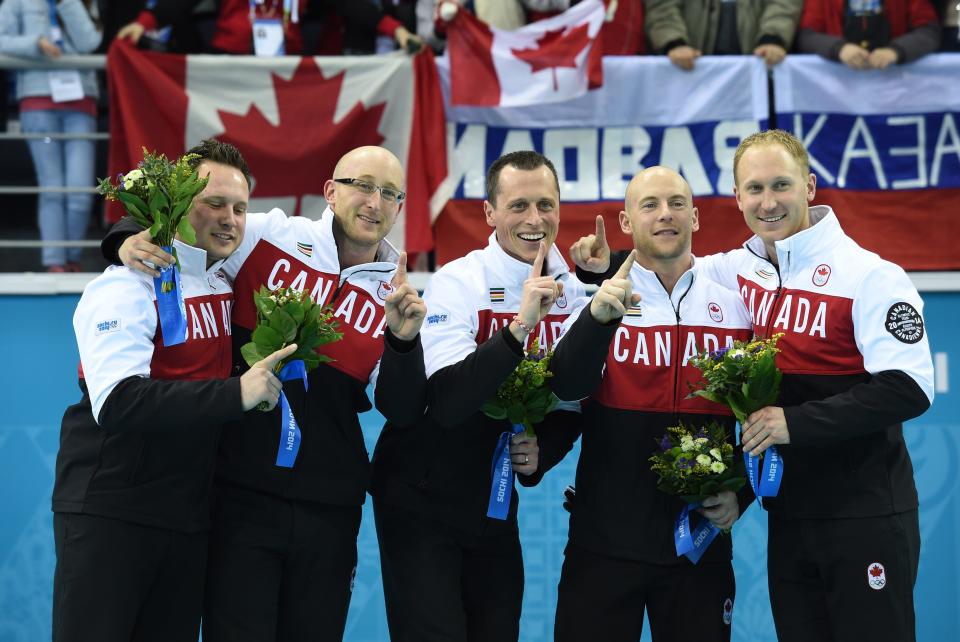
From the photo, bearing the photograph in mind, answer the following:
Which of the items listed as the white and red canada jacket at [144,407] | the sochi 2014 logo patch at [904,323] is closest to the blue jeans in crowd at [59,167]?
the white and red canada jacket at [144,407]

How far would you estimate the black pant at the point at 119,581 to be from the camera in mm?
3555

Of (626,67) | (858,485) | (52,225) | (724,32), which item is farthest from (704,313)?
(52,225)

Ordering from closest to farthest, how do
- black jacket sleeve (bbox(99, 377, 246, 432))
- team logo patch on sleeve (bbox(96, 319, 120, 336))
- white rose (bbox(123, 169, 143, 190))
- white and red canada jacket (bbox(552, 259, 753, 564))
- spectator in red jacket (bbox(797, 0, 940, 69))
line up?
black jacket sleeve (bbox(99, 377, 246, 432)), team logo patch on sleeve (bbox(96, 319, 120, 336)), white rose (bbox(123, 169, 143, 190)), white and red canada jacket (bbox(552, 259, 753, 564)), spectator in red jacket (bbox(797, 0, 940, 69))

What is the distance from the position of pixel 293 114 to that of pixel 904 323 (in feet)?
14.5

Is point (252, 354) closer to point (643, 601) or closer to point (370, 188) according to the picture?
point (370, 188)

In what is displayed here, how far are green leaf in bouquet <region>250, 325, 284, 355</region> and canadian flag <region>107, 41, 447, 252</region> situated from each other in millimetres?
3361

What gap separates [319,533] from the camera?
157 inches

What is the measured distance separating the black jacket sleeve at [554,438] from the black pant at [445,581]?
0.28m

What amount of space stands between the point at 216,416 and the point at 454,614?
1.13 meters

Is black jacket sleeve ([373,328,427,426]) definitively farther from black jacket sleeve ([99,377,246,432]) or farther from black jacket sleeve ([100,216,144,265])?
black jacket sleeve ([100,216,144,265])

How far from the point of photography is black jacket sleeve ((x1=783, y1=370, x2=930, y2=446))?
3713mm

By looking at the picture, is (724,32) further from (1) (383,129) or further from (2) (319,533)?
(2) (319,533)

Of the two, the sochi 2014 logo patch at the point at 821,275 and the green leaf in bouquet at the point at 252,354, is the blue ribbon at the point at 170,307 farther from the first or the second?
the sochi 2014 logo patch at the point at 821,275

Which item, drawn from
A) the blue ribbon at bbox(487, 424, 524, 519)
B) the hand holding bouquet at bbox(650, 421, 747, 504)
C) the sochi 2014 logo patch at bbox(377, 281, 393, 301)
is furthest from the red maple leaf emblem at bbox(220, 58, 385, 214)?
the hand holding bouquet at bbox(650, 421, 747, 504)
